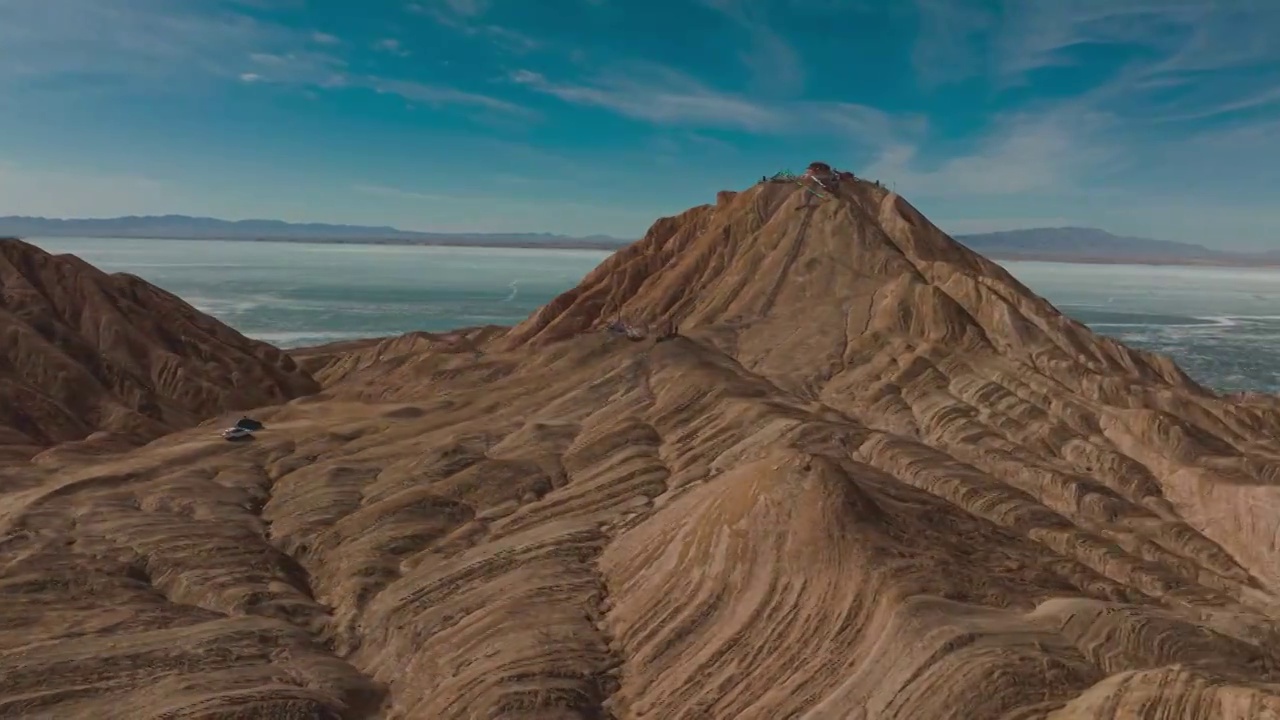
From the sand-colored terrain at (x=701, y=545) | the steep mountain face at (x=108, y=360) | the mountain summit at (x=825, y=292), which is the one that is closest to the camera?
the sand-colored terrain at (x=701, y=545)

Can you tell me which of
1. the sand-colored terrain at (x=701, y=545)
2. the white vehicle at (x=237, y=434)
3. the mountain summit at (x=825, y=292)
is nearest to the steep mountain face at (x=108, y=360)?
the white vehicle at (x=237, y=434)

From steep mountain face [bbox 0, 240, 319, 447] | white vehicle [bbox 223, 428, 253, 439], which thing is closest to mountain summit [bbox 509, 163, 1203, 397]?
steep mountain face [bbox 0, 240, 319, 447]

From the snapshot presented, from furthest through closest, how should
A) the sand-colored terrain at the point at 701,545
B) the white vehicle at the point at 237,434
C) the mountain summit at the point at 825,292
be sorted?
the mountain summit at the point at 825,292
the white vehicle at the point at 237,434
the sand-colored terrain at the point at 701,545

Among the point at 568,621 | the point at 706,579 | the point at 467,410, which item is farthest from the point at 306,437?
the point at 706,579

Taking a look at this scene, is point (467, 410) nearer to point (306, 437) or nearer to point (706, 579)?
point (306, 437)

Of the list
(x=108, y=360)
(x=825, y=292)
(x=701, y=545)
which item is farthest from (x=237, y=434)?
(x=825, y=292)

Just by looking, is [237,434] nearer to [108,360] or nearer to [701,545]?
[701,545]

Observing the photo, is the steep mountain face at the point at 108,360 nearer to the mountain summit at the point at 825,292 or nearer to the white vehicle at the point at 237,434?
the white vehicle at the point at 237,434
